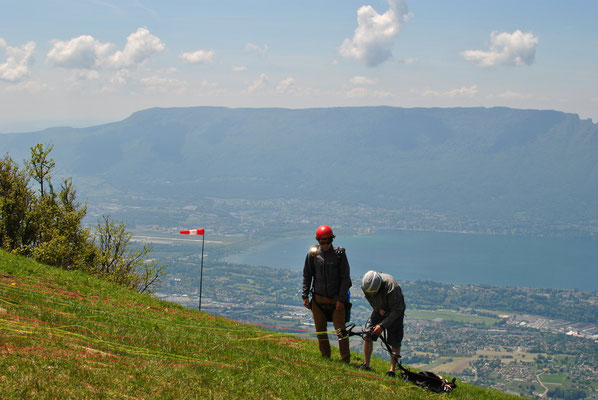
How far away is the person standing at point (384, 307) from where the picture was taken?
10688 mm

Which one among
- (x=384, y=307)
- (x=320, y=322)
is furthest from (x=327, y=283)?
(x=384, y=307)

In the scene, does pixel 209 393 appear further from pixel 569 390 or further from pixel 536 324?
pixel 536 324

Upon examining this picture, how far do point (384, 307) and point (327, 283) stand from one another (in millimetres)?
1285

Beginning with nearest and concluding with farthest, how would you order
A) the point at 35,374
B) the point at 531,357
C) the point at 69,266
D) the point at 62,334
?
the point at 35,374 → the point at 62,334 → the point at 69,266 → the point at 531,357

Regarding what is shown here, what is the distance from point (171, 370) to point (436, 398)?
15.9 feet

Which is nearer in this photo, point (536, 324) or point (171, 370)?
point (171, 370)

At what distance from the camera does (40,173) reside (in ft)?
85.8

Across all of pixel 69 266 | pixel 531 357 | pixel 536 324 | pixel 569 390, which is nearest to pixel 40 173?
pixel 69 266

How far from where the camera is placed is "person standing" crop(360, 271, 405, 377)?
Answer: 1069 cm

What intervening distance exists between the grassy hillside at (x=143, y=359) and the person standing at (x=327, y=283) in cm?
85

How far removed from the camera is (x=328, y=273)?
11.1 metres

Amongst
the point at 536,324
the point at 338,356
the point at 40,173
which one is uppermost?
the point at 40,173

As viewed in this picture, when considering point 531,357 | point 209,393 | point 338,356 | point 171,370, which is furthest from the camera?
point 531,357

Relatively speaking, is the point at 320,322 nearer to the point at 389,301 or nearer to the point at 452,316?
the point at 389,301
